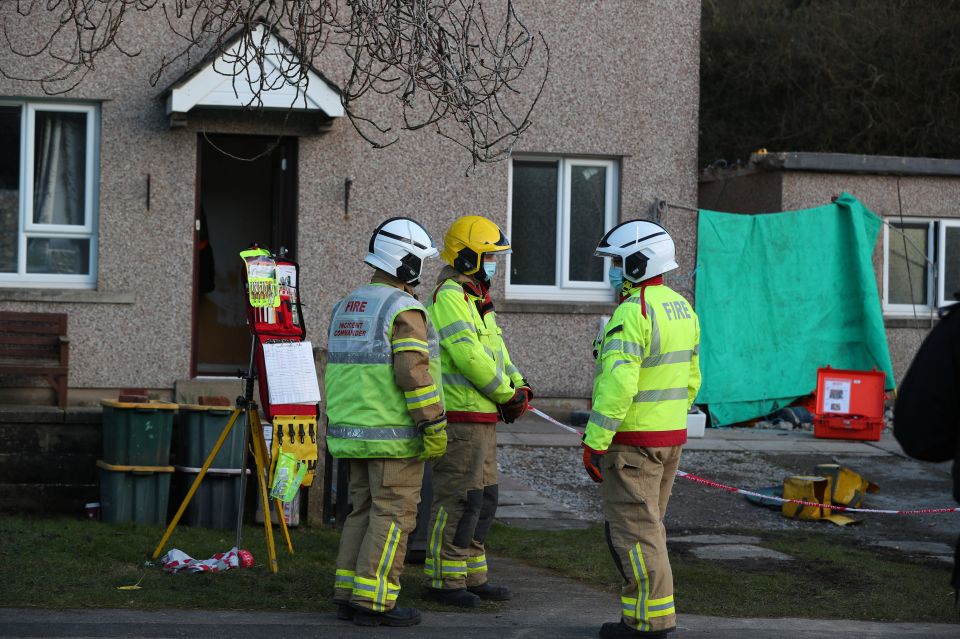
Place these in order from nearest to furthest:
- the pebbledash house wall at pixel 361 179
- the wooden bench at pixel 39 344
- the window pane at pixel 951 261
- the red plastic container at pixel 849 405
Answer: the wooden bench at pixel 39 344 → the pebbledash house wall at pixel 361 179 → the red plastic container at pixel 849 405 → the window pane at pixel 951 261

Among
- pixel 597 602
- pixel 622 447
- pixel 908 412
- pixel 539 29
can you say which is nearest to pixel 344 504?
pixel 597 602

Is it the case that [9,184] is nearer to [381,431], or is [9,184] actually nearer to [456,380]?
[456,380]

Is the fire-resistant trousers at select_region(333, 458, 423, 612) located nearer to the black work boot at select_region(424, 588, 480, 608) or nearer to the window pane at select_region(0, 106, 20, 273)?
the black work boot at select_region(424, 588, 480, 608)

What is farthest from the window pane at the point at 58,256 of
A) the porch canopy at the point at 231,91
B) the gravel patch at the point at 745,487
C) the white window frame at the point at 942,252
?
the white window frame at the point at 942,252

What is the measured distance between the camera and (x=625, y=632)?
555 cm

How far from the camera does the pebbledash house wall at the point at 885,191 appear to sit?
1358cm

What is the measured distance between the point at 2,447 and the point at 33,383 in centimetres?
385

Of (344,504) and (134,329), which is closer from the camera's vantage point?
(344,504)

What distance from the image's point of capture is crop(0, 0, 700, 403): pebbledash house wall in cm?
1213

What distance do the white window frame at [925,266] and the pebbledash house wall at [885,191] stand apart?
5 centimetres

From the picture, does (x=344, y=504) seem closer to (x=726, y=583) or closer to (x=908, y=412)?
(x=726, y=583)

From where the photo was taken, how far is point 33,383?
11.5 m

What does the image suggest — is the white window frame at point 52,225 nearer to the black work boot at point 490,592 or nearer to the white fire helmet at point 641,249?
the black work boot at point 490,592

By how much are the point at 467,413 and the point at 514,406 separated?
27 cm
